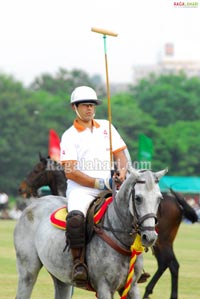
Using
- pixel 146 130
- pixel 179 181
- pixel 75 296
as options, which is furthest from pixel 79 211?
pixel 146 130

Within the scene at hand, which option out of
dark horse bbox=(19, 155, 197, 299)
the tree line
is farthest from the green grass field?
the tree line

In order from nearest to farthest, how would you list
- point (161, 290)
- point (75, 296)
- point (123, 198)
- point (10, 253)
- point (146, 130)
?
point (123, 198) < point (75, 296) < point (161, 290) < point (10, 253) < point (146, 130)

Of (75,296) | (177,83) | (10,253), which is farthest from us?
(177,83)

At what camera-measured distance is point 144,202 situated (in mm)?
9703

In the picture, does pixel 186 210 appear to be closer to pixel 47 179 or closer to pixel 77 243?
pixel 47 179

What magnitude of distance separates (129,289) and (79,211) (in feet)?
3.08

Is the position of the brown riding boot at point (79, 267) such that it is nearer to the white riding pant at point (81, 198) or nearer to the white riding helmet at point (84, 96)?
the white riding pant at point (81, 198)

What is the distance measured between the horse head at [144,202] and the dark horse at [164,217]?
222 inches

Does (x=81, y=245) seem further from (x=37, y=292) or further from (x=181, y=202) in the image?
(x=181, y=202)

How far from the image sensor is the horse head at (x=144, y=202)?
9.62 m

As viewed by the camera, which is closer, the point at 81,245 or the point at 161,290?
the point at 81,245

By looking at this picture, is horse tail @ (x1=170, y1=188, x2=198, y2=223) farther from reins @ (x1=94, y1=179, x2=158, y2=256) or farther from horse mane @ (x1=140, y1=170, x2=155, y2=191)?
horse mane @ (x1=140, y1=170, x2=155, y2=191)

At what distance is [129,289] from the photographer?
10.2 m

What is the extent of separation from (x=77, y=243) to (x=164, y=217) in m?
6.62
